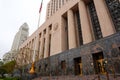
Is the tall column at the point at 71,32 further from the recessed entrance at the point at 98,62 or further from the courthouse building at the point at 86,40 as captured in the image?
the recessed entrance at the point at 98,62

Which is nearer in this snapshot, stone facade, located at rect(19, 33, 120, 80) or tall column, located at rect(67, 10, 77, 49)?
stone facade, located at rect(19, 33, 120, 80)

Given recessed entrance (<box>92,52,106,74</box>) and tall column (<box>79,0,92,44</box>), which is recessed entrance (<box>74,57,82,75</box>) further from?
tall column (<box>79,0,92,44</box>)

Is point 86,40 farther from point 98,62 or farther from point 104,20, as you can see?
point 98,62

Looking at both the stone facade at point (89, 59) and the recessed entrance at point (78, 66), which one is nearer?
the stone facade at point (89, 59)

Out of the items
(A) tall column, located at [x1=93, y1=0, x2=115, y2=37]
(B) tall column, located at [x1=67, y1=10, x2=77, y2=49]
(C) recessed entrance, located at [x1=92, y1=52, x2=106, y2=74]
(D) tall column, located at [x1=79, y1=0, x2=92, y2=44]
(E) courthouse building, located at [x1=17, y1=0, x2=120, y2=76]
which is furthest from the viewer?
(B) tall column, located at [x1=67, y1=10, x2=77, y2=49]

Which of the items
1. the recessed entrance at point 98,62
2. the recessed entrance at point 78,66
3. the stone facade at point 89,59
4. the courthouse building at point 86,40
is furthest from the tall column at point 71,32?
the recessed entrance at point 98,62

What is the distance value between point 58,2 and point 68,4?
45530 mm

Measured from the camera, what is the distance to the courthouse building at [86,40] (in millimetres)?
11086

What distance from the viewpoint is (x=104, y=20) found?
14.0 m

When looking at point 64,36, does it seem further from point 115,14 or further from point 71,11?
point 115,14

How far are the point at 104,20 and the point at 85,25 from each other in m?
3.14

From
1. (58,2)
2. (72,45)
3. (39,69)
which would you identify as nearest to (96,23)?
(72,45)

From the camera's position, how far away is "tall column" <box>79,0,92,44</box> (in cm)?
1555

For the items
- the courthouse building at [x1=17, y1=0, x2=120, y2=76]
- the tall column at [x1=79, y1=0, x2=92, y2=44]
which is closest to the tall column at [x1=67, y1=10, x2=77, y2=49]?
the courthouse building at [x1=17, y1=0, x2=120, y2=76]
